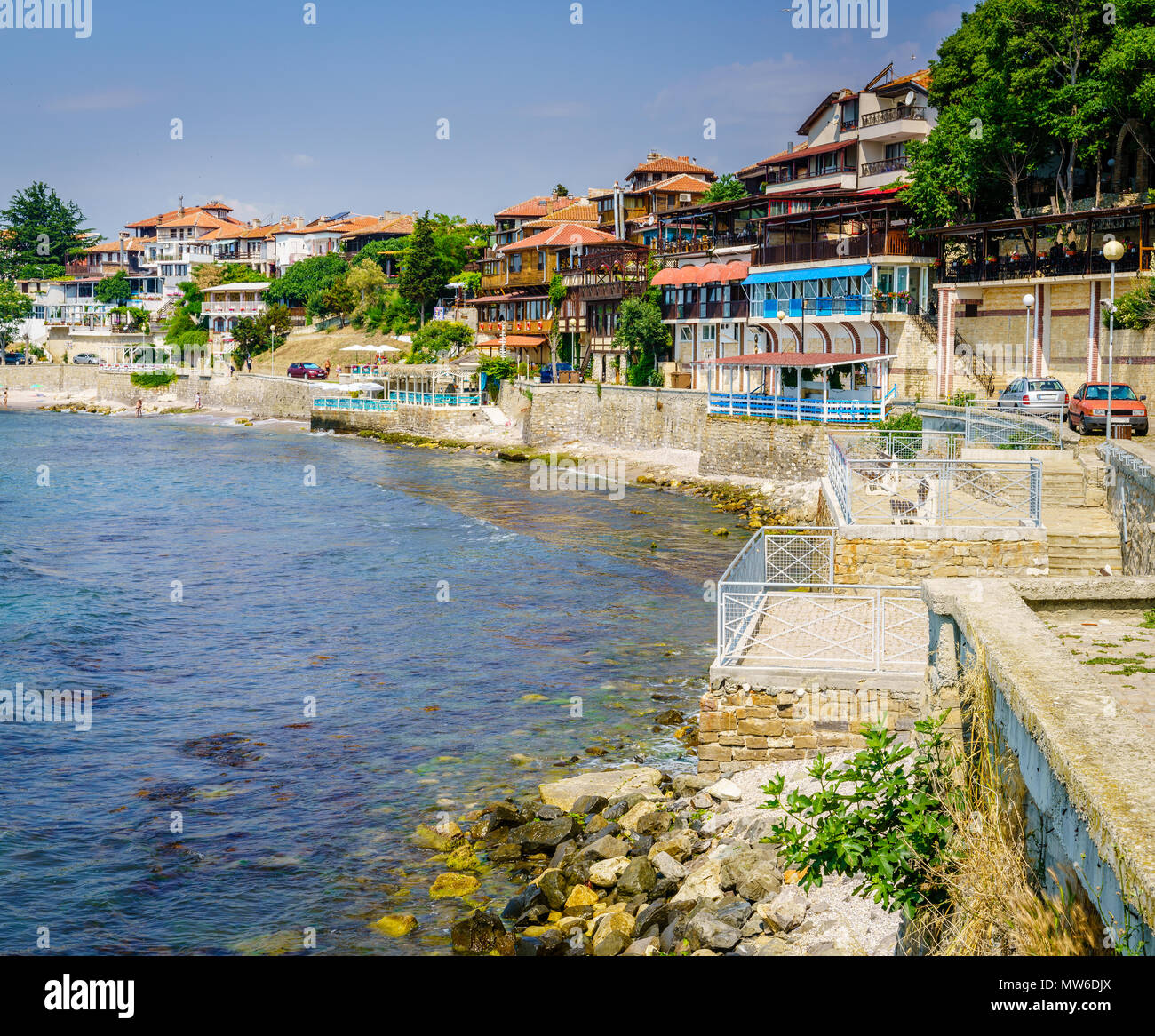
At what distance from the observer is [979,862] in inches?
252

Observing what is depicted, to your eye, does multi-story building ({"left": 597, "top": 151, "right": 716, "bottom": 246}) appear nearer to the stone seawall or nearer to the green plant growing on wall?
the stone seawall

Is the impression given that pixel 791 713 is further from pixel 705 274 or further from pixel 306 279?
pixel 306 279

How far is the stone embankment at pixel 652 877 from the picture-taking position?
10.9 metres

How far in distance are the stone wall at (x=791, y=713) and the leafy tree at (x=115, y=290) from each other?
13825 cm

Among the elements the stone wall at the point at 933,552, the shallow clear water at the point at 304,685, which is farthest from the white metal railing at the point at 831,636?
the shallow clear water at the point at 304,685

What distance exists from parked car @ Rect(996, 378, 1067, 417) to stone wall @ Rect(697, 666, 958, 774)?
24282mm

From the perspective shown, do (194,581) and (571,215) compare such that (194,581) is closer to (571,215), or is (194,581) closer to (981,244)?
(981,244)

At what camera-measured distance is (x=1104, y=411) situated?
3048 centimetres

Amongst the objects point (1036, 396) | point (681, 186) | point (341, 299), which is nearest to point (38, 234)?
point (341, 299)

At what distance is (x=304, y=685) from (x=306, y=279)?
102m

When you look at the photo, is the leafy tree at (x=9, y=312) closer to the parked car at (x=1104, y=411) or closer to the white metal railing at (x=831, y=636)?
the parked car at (x=1104, y=411)

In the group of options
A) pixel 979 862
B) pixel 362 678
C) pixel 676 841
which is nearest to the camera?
pixel 979 862
